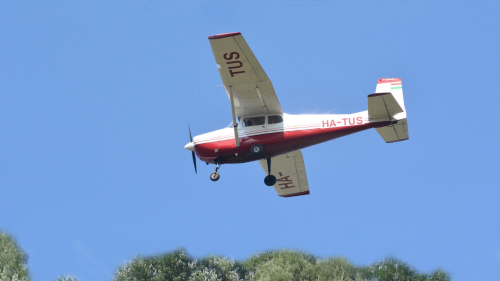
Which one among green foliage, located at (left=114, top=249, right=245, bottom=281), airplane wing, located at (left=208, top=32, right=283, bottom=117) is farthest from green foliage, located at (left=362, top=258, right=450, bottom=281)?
airplane wing, located at (left=208, top=32, right=283, bottom=117)

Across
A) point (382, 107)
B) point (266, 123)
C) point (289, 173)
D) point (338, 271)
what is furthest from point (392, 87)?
point (338, 271)

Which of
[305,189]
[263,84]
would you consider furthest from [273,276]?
[263,84]

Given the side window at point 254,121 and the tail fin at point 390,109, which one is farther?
the side window at point 254,121

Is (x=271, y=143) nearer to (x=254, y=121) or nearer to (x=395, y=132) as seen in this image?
(x=254, y=121)

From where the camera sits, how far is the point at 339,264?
34.2m

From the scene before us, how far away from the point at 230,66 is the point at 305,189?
25.5 ft

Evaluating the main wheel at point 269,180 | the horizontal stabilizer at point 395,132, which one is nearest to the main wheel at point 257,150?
the main wheel at point 269,180

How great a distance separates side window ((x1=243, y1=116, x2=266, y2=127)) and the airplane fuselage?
0.19ft

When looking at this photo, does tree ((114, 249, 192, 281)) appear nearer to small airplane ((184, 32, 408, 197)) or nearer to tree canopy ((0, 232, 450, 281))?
tree canopy ((0, 232, 450, 281))

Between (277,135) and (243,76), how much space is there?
7.87 ft

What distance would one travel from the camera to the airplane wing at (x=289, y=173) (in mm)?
24297

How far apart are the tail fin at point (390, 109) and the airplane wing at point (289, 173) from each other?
429 centimetres

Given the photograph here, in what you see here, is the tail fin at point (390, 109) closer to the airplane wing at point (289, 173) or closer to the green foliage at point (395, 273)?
the airplane wing at point (289, 173)

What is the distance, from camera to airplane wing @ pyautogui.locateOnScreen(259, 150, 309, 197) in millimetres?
24297
